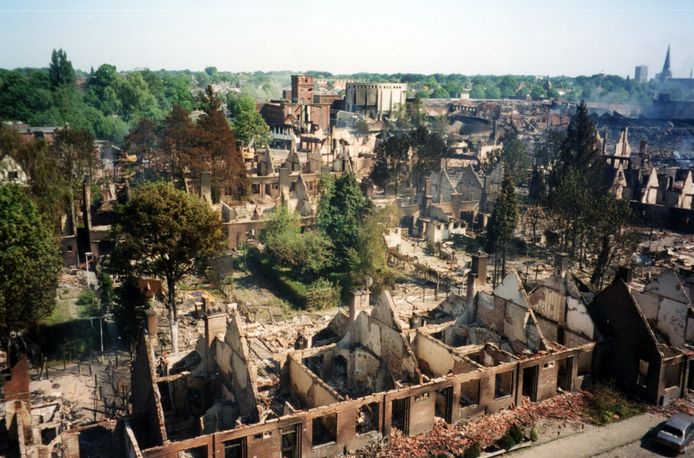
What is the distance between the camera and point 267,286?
3541 cm

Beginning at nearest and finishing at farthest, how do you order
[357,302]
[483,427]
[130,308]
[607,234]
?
[483,427] < [357,302] < [130,308] < [607,234]

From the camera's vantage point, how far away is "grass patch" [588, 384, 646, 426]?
2162 cm

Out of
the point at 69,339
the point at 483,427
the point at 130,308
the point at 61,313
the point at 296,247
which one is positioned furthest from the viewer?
the point at 296,247

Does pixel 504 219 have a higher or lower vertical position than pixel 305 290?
higher

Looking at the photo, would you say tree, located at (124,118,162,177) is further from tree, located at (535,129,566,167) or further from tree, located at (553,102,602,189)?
tree, located at (535,129,566,167)

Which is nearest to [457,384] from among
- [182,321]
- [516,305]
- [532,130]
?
[516,305]

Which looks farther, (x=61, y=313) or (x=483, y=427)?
(x=61, y=313)

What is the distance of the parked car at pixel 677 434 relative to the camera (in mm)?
19641

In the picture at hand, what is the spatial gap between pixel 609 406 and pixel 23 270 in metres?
22.8

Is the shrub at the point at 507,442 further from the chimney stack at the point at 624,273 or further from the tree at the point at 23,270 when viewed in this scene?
the tree at the point at 23,270

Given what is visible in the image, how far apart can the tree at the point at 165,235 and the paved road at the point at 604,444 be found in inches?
600

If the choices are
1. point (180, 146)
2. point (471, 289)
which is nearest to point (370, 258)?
point (471, 289)

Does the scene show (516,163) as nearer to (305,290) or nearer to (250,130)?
(250,130)

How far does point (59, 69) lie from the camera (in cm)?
10706
